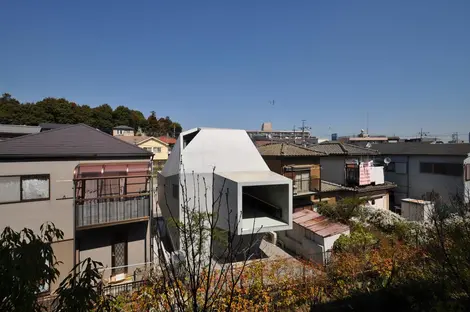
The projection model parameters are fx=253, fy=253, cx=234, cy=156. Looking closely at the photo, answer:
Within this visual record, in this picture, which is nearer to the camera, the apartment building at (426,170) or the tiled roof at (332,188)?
the tiled roof at (332,188)

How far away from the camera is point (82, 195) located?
9562mm

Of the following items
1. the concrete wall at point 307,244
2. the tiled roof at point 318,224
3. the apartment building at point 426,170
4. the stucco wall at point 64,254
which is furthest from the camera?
the apartment building at point 426,170

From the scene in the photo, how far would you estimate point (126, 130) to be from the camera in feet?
167

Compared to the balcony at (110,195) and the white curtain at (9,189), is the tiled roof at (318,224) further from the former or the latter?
the white curtain at (9,189)

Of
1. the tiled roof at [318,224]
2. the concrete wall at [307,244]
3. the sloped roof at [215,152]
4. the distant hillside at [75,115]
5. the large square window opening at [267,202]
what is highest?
the distant hillside at [75,115]

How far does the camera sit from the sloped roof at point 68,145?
8422mm

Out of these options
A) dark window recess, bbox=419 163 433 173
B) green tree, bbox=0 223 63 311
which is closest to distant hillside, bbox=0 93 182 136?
green tree, bbox=0 223 63 311

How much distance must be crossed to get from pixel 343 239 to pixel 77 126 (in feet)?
39.9

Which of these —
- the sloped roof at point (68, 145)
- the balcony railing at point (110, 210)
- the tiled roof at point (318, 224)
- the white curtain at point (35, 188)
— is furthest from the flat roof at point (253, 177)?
the white curtain at point (35, 188)

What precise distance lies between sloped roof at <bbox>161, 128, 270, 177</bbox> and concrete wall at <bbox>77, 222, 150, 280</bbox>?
3.04 metres

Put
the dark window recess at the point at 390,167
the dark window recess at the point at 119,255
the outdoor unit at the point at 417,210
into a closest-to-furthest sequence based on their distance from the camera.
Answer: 1. the dark window recess at the point at 119,255
2. the outdoor unit at the point at 417,210
3. the dark window recess at the point at 390,167

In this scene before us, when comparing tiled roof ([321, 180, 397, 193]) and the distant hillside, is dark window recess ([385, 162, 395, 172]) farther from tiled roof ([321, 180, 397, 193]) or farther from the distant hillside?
the distant hillside

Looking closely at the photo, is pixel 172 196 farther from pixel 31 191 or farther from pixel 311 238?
pixel 311 238

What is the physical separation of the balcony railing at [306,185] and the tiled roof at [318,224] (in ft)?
6.34
